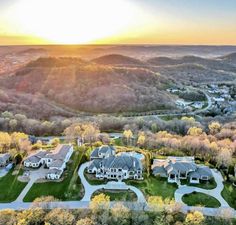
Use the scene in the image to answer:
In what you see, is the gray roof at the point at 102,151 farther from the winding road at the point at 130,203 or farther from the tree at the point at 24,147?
the tree at the point at 24,147

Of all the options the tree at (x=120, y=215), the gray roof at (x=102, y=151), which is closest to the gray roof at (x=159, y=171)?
the gray roof at (x=102, y=151)

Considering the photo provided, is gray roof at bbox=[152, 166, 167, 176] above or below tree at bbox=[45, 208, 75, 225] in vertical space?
below

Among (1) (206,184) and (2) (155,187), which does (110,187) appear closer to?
(2) (155,187)

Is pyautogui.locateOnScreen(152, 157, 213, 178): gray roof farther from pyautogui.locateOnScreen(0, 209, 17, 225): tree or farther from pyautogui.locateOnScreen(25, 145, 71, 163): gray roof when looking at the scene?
pyautogui.locateOnScreen(0, 209, 17, 225): tree

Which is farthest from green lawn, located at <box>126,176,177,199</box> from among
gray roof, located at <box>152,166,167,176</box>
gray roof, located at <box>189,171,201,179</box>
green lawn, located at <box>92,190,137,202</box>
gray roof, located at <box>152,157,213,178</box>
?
gray roof, located at <box>189,171,201,179</box>

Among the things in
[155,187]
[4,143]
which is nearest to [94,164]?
[155,187]

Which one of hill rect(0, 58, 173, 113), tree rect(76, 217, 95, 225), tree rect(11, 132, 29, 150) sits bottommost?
hill rect(0, 58, 173, 113)

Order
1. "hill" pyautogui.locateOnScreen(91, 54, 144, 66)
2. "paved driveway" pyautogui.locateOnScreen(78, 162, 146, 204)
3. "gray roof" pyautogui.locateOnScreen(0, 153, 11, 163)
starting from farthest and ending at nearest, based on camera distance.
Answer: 1. "hill" pyautogui.locateOnScreen(91, 54, 144, 66)
2. "gray roof" pyautogui.locateOnScreen(0, 153, 11, 163)
3. "paved driveway" pyautogui.locateOnScreen(78, 162, 146, 204)
